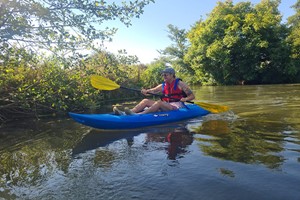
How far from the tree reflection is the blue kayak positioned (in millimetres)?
646

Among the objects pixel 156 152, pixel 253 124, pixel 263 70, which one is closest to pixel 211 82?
pixel 263 70

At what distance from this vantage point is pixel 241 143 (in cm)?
413

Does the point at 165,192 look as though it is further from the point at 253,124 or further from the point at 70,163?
the point at 253,124

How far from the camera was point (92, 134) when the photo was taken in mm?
5375

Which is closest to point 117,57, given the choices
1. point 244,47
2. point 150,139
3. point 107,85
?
point 107,85

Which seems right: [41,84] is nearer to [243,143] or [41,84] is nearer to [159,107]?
[159,107]

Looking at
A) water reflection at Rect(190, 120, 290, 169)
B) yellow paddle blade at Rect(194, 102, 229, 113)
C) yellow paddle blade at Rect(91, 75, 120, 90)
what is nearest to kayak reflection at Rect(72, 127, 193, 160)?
water reflection at Rect(190, 120, 290, 169)

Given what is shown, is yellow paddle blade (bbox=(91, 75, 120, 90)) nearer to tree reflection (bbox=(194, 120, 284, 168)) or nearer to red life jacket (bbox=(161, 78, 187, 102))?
red life jacket (bbox=(161, 78, 187, 102))

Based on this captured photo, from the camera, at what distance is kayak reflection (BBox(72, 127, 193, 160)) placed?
13.6 feet

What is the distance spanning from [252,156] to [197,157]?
0.64 m

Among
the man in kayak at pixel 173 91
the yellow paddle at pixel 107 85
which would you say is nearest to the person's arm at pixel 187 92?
the man in kayak at pixel 173 91

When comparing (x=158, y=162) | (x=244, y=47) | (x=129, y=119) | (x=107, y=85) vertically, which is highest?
(x=244, y=47)

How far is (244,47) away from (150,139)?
22.2 meters

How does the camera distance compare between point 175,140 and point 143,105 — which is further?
point 143,105
